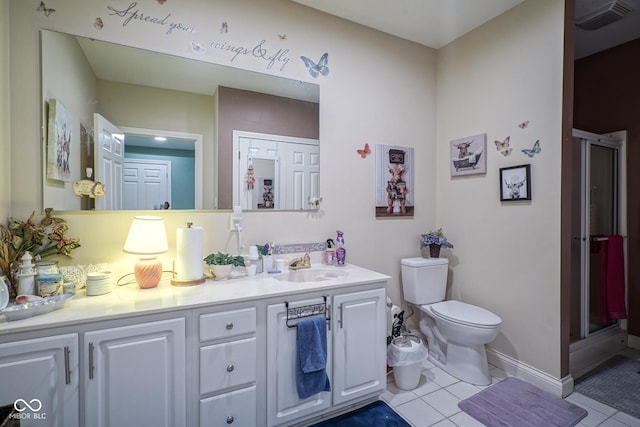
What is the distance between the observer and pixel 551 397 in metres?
1.99

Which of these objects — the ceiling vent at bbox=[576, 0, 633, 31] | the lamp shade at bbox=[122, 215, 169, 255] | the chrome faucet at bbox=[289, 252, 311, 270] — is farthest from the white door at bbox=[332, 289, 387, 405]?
the ceiling vent at bbox=[576, 0, 633, 31]

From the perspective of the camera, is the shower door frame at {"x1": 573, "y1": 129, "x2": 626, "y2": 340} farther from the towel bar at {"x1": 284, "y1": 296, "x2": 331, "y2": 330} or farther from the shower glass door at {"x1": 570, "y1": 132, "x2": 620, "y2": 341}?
the towel bar at {"x1": 284, "y1": 296, "x2": 331, "y2": 330}

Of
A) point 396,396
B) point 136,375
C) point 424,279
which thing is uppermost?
point 424,279

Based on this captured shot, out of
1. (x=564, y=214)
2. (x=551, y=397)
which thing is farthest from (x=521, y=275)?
(x=551, y=397)

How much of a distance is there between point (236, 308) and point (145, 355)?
1.37 feet

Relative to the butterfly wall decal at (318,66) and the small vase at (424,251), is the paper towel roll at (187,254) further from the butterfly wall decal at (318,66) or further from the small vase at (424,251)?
the small vase at (424,251)

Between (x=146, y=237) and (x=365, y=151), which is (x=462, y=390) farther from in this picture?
(x=146, y=237)

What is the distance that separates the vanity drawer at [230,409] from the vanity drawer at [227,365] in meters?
0.05

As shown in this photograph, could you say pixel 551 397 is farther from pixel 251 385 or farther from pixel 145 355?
pixel 145 355

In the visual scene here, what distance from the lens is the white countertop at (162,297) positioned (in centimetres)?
120

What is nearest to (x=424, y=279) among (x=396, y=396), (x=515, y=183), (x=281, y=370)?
(x=396, y=396)

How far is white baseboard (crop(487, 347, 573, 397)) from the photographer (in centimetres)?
201

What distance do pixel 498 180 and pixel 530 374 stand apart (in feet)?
4.78

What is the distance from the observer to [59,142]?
1605mm
